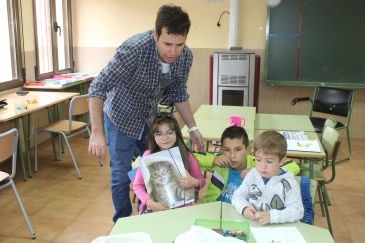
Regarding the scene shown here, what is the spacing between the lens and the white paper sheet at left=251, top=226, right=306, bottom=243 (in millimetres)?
1333

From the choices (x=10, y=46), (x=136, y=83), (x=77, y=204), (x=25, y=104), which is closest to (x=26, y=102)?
(x=25, y=104)

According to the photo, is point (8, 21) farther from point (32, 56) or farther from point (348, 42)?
point (348, 42)

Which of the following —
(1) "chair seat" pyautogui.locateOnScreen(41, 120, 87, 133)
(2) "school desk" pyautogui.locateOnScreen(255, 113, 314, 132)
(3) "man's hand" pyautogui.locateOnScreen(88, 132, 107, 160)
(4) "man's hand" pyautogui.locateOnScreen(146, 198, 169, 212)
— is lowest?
(1) "chair seat" pyautogui.locateOnScreen(41, 120, 87, 133)

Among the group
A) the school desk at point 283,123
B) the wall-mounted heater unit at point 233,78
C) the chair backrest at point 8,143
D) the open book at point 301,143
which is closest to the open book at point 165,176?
the open book at point 301,143

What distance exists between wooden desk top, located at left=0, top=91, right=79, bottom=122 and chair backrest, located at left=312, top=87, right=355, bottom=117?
2.92 meters

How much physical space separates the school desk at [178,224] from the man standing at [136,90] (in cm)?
47

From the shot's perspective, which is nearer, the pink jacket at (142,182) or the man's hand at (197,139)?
the pink jacket at (142,182)

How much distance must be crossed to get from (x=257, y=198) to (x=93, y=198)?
7.06 ft

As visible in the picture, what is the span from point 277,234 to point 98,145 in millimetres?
905

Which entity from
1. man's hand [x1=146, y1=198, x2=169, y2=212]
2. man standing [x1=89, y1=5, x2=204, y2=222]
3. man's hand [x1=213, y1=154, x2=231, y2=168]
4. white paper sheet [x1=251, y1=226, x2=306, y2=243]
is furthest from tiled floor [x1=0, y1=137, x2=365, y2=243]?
white paper sheet [x1=251, y1=226, x2=306, y2=243]

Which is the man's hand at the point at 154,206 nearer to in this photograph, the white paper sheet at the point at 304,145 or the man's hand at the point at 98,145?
the man's hand at the point at 98,145

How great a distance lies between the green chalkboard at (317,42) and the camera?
16.4ft

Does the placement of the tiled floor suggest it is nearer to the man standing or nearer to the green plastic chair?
the green plastic chair

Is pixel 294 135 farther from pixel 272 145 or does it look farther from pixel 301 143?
pixel 272 145
